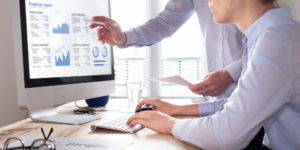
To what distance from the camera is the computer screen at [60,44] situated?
96cm

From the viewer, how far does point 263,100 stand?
58 cm

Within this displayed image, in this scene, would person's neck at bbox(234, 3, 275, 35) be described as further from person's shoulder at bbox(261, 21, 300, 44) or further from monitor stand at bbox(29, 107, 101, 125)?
monitor stand at bbox(29, 107, 101, 125)

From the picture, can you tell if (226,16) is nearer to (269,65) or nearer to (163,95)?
(269,65)

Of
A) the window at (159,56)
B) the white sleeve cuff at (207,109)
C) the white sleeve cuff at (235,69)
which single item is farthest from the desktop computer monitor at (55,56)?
the window at (159,56)

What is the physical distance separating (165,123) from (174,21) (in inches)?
41.6

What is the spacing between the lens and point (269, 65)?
58 centimetres

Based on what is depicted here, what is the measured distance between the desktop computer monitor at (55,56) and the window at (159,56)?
1469mm

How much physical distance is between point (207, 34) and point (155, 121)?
0.86 metres

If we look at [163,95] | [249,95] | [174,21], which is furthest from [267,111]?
[163,95]

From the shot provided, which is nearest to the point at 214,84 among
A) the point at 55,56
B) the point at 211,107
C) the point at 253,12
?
the point at 211,107

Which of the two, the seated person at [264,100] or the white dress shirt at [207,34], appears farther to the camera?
the white dress shirt at [207,34]

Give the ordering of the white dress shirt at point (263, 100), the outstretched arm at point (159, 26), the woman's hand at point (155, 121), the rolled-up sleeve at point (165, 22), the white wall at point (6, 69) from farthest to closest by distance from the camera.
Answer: the white wall at point (6, 69), the rolled-up sleeve at point (165, 22), the outstretched arm at point (159, 26), the woman's hand at point (155, 121), the white dress shirt at point (263, 100)

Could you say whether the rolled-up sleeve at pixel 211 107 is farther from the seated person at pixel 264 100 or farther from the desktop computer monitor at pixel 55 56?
the desktop computer monitor at pixel 55 56

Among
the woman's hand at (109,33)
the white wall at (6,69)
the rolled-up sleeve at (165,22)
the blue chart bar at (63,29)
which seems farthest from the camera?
Result: the white wall at (6,69)
